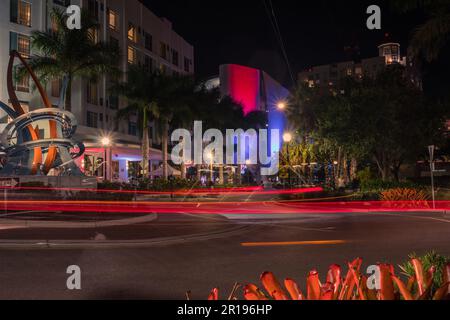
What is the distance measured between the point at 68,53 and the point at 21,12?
11348 mm

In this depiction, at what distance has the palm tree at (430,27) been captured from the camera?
16.8m

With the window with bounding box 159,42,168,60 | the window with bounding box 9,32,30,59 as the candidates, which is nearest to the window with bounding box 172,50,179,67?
the window with bounding box 159,42,168,60

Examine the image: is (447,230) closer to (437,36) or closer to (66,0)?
Result: (437,36)

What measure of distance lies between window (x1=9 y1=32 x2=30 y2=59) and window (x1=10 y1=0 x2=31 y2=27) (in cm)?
128

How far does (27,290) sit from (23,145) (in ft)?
83.1

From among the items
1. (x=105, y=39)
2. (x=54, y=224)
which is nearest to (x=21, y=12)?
(x=105, y=39)

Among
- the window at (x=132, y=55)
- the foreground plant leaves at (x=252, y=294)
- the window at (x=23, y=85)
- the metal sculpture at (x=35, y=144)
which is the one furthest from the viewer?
→ the window at (x=132, y=55)

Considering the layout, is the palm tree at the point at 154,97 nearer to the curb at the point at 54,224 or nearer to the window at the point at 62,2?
the window at the point at 62,2

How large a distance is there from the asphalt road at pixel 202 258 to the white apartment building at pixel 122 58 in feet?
84.4

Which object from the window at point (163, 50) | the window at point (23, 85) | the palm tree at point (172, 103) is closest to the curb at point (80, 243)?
the palm tree at point (172, 103)

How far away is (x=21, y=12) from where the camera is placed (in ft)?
135

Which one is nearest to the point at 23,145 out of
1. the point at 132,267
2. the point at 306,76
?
the point at 132,267

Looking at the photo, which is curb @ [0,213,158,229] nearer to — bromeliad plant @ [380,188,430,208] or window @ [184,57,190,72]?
bromeliad plant @ [380,188,430,208]

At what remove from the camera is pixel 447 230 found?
14.1m
